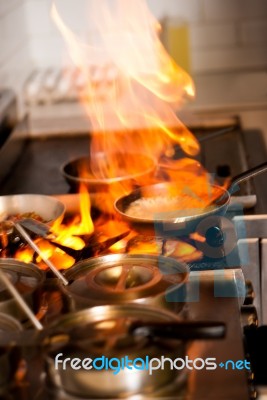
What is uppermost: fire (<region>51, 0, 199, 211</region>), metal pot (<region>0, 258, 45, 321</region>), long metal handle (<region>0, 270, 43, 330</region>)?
long metal handle (<region>0, 270, 43, 330</region>)

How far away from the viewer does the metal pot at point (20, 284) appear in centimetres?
101

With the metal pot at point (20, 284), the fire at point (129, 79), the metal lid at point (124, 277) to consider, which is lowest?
the fire at point (129, 79)

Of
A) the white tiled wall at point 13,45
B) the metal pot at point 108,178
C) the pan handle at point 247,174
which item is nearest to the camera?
the pan handle at point 247,174

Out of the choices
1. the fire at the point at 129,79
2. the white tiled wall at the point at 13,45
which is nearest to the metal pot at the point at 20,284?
the fire at the point at 129,79

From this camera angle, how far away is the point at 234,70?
2537 mm

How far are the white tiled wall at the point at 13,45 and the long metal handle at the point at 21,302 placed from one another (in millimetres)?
1289

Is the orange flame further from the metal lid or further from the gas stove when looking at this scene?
the metal lid

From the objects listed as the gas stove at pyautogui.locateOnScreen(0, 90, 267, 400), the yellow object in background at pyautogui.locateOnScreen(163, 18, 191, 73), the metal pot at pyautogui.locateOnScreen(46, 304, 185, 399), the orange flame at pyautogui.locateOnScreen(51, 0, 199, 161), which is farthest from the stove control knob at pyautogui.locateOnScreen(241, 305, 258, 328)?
the yellow object in background at pyautogui.locateOnScreen(163, 18, 191, 73)

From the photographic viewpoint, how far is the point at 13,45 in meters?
2.33

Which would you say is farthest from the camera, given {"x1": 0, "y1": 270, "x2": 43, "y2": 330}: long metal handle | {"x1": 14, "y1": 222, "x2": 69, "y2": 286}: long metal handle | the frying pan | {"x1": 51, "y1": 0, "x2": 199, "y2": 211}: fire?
{"x1": 51, "y1": 0, "x2": 199, "y2": 211}: fire

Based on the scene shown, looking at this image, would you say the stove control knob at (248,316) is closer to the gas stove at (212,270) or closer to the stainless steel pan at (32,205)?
the gas stove at (212,270)

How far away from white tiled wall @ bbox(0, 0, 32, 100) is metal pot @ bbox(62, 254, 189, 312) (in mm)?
1204

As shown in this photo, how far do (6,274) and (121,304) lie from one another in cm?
22

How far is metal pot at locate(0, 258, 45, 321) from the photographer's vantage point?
3.30ft
